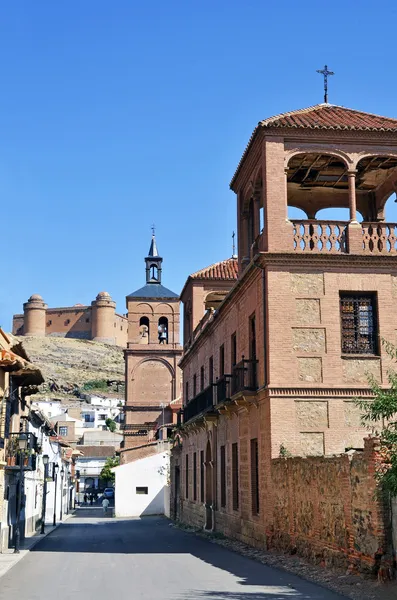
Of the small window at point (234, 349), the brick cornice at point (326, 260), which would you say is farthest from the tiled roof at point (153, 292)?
the brick cornice at point (326, 260)

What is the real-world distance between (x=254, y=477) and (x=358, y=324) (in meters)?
5.29

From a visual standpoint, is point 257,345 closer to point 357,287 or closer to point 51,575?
point 357,287

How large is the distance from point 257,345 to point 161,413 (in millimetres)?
38563

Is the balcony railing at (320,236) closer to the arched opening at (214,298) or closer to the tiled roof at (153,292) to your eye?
the arched opening at (214,298)

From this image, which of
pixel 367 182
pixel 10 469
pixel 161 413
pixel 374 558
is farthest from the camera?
pixel 161 413

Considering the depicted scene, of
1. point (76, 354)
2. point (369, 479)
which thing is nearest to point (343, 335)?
point (369, 479)

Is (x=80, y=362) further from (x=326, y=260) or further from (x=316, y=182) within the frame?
(x=326, y=260)

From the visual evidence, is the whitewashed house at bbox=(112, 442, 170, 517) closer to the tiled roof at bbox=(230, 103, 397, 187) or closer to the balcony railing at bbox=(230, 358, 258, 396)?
the balcony railing at bbox=(230, 358, 258, 396)

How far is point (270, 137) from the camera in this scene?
68.5ft

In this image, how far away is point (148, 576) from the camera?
1522cm

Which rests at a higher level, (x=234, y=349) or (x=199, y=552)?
(x=234, y=349)

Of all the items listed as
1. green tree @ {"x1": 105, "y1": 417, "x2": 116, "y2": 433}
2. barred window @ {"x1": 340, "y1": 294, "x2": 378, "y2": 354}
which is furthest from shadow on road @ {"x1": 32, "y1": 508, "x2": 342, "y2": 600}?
green tree @ {"x1": 105, "y1": 417, "x2": 116, "y2": 433}

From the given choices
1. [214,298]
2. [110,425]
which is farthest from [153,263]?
[110,425]

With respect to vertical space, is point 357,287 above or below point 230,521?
above
